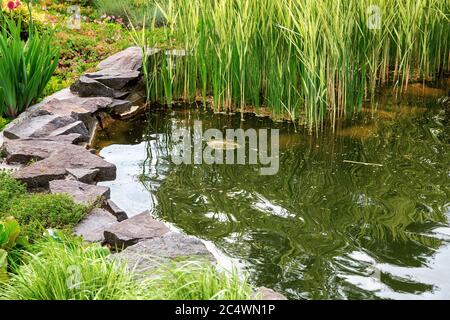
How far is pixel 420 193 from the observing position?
475 cm

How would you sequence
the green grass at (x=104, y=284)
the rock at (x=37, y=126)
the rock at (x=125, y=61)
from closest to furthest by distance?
the green grass at (x=104, y=284), the rock at (x=37, y=126), the rock at (x=125, y=61)

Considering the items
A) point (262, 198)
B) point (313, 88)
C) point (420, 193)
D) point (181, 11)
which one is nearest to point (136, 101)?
point (181, 11)

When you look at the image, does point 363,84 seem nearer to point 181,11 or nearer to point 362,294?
point 181,11

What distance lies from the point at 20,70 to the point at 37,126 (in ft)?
2.00

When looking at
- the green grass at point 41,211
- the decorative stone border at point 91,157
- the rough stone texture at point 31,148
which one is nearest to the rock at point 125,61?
the decorative stone border at point 91,157

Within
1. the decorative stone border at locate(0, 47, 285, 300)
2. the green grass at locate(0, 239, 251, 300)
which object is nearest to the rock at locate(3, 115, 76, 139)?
the decorative stone border at locate(0, 47, 285, 300)

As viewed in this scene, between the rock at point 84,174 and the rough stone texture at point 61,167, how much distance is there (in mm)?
48

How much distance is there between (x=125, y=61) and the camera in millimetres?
7223

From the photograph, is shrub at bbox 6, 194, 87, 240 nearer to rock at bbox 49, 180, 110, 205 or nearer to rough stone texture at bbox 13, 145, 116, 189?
rock at bbox 49, 180, 110, 205

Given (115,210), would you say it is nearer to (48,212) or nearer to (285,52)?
(48,212)

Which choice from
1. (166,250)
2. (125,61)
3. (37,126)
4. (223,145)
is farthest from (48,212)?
(125,61)

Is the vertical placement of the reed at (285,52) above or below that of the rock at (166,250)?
above

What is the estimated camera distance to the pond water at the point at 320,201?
372 cm

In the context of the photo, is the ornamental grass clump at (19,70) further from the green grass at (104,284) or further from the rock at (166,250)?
the green grass at (104,284)
